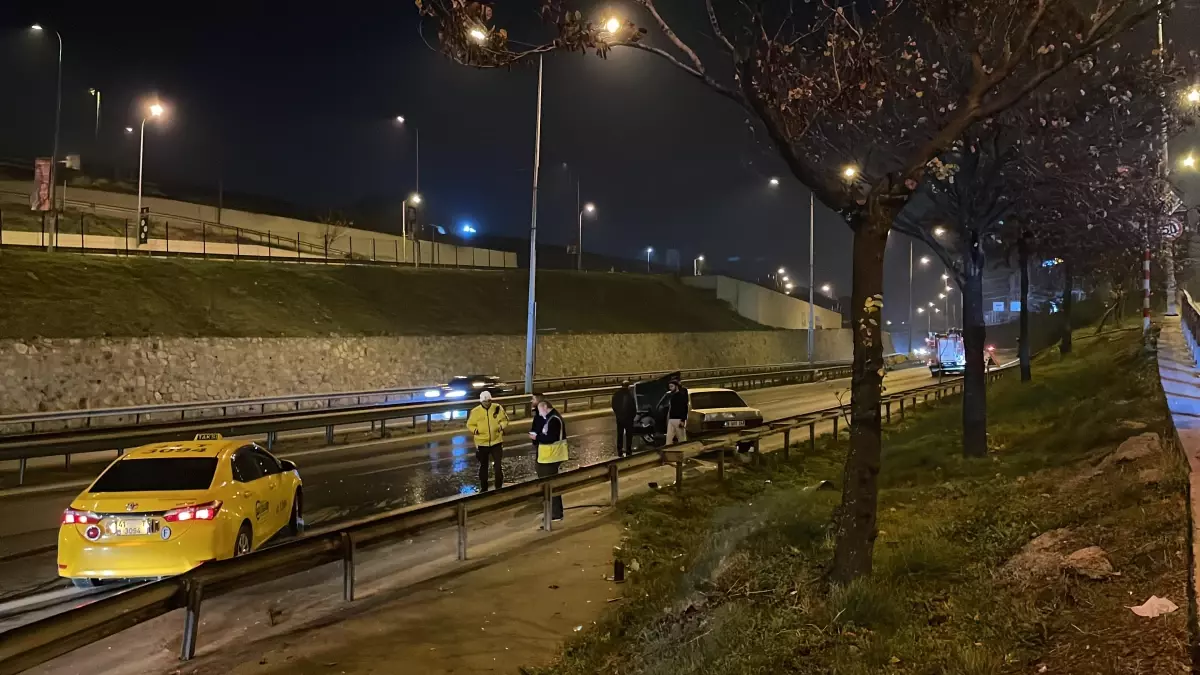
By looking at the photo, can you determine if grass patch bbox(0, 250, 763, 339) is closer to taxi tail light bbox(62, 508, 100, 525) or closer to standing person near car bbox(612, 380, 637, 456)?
standing person near car bbox(612, 380, 637, 456)

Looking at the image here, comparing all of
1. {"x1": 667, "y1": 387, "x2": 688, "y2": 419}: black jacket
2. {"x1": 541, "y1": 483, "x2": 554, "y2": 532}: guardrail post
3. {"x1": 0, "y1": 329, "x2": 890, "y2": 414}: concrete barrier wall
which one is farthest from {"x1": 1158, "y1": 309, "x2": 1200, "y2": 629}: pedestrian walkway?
{"x1": 0, "y1": 329, "x2": 890, "y2": 414}: concrete barrier wall

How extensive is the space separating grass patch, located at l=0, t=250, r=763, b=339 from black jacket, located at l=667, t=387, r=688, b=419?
20.6 meters

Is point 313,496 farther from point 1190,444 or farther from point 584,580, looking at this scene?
point 1190,444

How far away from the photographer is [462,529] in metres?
9.56

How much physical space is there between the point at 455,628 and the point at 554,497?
176 inches

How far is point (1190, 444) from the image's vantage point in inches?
306

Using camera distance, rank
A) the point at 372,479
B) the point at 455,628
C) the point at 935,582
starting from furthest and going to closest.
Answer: the point at 372,479, the point at 455,628, the point at 935,582

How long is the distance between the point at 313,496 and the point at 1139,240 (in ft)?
64.2

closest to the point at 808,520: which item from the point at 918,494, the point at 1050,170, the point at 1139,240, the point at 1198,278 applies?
the point at 918,494

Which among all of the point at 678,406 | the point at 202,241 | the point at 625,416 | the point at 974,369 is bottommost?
the point at 625,416

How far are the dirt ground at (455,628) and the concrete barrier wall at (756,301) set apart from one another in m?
60.2

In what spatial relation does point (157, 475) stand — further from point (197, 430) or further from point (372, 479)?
point (197, 430)

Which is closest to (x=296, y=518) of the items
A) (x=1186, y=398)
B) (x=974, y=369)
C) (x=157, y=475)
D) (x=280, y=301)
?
(x=157, y=475)

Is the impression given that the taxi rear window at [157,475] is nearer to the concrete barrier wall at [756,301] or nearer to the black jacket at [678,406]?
the black jacket at [678,406]
